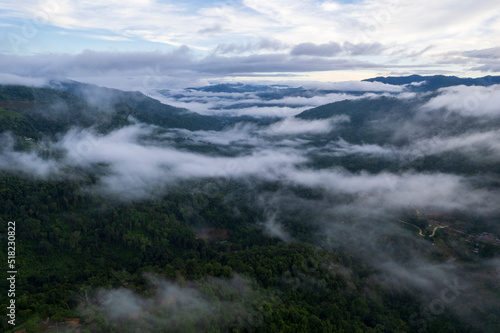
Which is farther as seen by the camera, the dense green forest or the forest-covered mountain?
the forest-covered mountain

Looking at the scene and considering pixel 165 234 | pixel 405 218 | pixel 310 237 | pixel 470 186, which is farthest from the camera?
pixel 470 186

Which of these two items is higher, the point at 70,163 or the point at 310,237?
the point at 70,163

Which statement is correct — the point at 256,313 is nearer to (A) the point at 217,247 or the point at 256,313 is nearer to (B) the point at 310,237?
(A) the point at 217,247

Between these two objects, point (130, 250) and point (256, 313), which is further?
point (130, 250)

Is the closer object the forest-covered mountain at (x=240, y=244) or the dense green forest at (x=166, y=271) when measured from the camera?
the dense green forest at (x=166, y=271)

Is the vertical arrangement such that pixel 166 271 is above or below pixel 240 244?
above

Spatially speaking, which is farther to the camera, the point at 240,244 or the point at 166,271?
the point at 240,244

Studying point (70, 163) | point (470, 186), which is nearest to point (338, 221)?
point (470, 186)

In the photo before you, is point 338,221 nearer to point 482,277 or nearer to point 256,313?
point 482,277

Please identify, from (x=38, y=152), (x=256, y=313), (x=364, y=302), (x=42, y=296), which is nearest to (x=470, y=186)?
(x=364, y=302)

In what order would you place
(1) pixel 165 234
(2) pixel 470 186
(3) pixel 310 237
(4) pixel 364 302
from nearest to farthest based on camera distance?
(4) pixel 364 302 < (1) pixel 165 234 < (3) pixel 310 237 < (2) pixel 470 186

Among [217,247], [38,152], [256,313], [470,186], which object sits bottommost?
[217,247]
